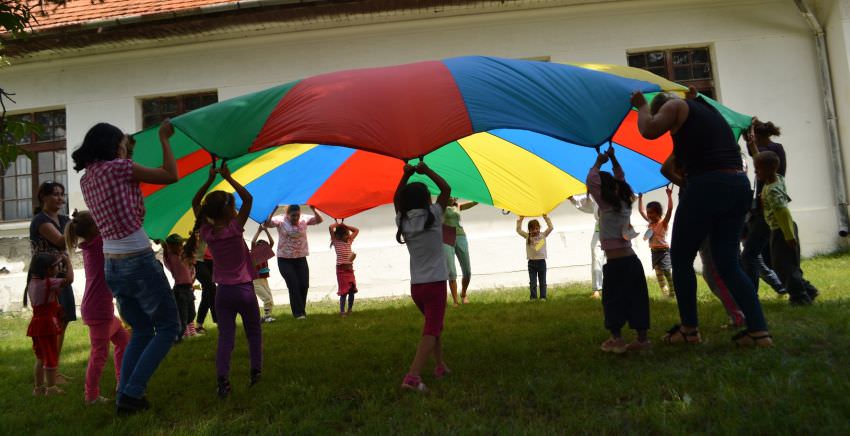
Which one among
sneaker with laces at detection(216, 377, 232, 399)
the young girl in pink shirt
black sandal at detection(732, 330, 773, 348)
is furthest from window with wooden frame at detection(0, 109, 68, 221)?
black sandal at detection(732, 330, 773, 348)

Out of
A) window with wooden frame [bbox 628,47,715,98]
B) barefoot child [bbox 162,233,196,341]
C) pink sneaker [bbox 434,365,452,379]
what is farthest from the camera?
window with wooden frame [bbox 628,47,715,98]

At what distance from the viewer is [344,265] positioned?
705 cm

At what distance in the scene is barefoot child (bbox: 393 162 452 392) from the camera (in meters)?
3.35

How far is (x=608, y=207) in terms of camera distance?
374cm

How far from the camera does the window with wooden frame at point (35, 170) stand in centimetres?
980

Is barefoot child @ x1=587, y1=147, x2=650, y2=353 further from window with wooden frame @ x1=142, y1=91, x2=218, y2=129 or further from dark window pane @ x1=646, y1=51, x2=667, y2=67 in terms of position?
window with wooden frame @ x1=142, y1=91, x2=218, y2=129

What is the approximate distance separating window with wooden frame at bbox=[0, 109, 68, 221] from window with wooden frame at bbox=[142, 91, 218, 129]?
1408 mm

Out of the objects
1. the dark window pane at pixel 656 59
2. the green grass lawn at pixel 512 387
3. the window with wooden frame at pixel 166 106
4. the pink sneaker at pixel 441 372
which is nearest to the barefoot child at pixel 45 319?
the green grass lawn at pixel 512 387

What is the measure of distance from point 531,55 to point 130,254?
6.97 metres

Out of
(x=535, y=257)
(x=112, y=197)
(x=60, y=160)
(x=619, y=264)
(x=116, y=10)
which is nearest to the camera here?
(x=112, y=197)

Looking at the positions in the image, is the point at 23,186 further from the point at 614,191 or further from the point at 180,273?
the point at 614,191

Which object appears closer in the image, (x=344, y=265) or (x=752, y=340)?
(x=752, y=340)

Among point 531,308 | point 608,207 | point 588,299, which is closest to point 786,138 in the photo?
point 588,299

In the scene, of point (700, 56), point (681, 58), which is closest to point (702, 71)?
point (700, 56)
